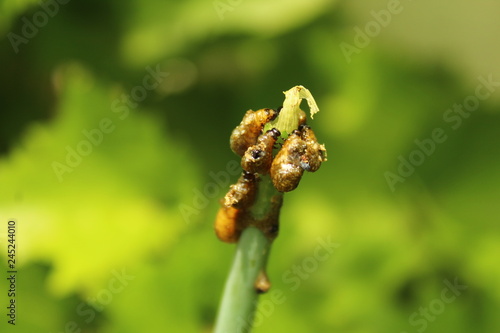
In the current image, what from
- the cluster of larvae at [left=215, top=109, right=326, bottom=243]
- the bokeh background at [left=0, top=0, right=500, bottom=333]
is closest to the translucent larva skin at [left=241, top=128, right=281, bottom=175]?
the cluster of larvae at [left=215, top=109, right=326, bottom=243]

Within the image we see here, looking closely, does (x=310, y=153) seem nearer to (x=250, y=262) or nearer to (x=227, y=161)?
(x=250, y=262)

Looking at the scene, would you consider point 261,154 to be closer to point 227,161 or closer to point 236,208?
point 236,208

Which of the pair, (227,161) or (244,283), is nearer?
(244,283)

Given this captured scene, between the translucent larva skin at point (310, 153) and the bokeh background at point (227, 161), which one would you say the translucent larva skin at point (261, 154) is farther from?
the bokeh background at point (227, 161)

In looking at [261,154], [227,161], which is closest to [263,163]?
[261,154]

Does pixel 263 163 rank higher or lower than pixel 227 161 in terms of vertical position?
lower

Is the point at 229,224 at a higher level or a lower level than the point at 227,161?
lower
